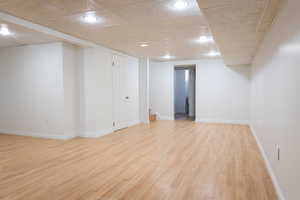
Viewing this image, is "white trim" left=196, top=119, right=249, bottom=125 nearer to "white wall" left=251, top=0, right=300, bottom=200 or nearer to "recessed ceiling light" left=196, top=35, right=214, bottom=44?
"recessed ceiling light" left=196, top=35, right=214, bottom=44

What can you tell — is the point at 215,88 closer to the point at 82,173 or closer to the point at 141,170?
the point at 141,170

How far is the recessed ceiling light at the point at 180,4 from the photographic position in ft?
8.40

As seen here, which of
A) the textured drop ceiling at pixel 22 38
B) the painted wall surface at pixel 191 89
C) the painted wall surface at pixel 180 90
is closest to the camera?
the textured drop ceiling at pixel 22 38

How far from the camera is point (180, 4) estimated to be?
2631 millimetres

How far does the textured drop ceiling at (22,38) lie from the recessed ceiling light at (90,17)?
1173 millimetres

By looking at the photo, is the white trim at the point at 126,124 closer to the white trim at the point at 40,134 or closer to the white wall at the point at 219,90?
the white trim at the point at 40,134

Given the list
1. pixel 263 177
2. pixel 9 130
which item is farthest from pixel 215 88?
pixel 9 130

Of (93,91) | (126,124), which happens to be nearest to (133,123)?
(126,124)

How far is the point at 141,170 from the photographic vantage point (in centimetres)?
292

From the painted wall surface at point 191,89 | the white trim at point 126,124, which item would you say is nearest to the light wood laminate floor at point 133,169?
the white trim at point 126,124

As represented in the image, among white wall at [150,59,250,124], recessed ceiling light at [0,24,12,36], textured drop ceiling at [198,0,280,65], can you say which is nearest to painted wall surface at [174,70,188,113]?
white wall at [150,59,250,124]

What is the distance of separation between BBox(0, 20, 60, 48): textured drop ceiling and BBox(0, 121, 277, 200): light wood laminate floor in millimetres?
2245

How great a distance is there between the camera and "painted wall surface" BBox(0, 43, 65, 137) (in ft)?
15.4

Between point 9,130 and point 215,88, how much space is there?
6.51 meters
